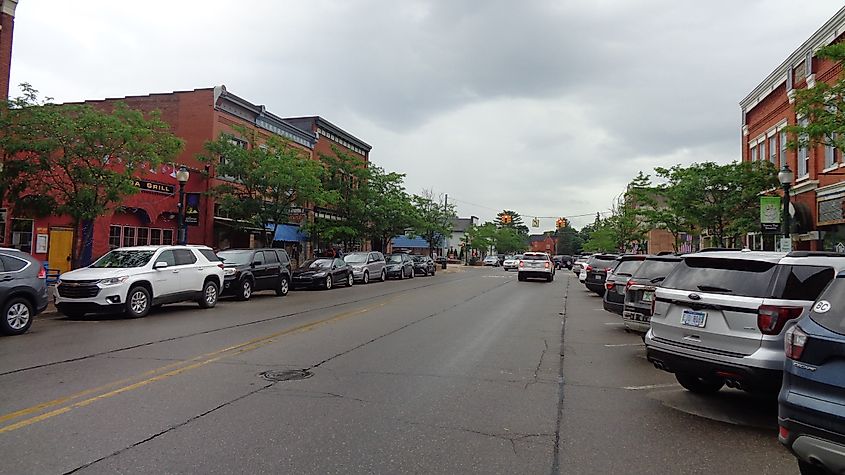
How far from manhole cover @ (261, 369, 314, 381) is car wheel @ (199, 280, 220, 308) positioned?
9.45m

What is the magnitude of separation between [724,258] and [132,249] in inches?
537

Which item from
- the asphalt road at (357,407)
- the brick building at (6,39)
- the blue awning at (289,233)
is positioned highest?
the brick building at (6,39)

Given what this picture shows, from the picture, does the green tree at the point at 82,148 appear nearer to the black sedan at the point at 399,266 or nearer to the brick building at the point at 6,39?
the brick building at the point at 6,39

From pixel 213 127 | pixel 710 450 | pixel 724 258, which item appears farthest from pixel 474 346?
pixel 213 127

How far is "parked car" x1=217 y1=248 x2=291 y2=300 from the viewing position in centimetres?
1927

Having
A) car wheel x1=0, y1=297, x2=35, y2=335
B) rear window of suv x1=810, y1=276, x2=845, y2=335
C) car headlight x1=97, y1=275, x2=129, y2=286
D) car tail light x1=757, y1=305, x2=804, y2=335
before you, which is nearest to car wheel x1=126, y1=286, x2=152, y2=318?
car headlight x1=97, y1=275, x2=129, y2=286

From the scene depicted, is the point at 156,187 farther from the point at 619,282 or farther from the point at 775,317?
the point at 775,317

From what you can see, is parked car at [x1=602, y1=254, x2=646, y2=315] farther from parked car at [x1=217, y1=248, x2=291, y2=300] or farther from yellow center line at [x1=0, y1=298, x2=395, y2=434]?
parked car at [x1=217, y1=248, x2=291, y2=300]

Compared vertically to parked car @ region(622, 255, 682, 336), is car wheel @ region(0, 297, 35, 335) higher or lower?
lower

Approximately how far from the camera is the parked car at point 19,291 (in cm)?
1092

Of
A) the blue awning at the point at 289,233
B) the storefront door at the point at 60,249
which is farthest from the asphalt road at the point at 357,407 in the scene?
the blue awning at the point at 289,233

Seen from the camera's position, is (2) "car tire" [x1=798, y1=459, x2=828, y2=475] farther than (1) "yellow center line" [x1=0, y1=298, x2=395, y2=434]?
No

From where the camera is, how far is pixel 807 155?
23.1 meters

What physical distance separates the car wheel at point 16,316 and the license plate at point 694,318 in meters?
11.2
